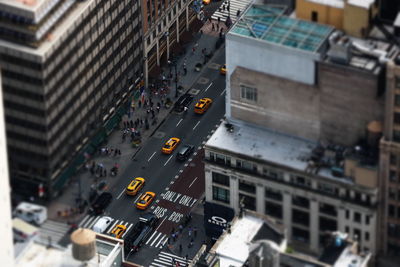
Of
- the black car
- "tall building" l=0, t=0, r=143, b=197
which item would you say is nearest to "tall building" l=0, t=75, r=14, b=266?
"tall building" l=0, t=0, r=143, b=197

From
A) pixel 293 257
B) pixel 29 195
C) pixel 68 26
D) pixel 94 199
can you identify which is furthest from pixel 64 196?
pixel 293 257

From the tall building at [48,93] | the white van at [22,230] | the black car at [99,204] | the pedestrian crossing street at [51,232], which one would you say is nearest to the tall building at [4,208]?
the white van at [22,230]

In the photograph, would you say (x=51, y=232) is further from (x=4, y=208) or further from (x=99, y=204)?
(x=99, y=204)

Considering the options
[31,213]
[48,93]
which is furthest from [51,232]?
[48,93]

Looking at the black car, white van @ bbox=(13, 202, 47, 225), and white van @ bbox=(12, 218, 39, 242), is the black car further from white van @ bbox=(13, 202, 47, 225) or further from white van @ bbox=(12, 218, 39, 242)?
white van @ bbox=(13, 202, 47, 225)

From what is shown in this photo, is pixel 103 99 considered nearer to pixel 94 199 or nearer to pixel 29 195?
pixel 94 199

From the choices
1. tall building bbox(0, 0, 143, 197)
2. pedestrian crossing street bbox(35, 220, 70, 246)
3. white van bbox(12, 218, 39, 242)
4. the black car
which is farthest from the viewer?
the black car
